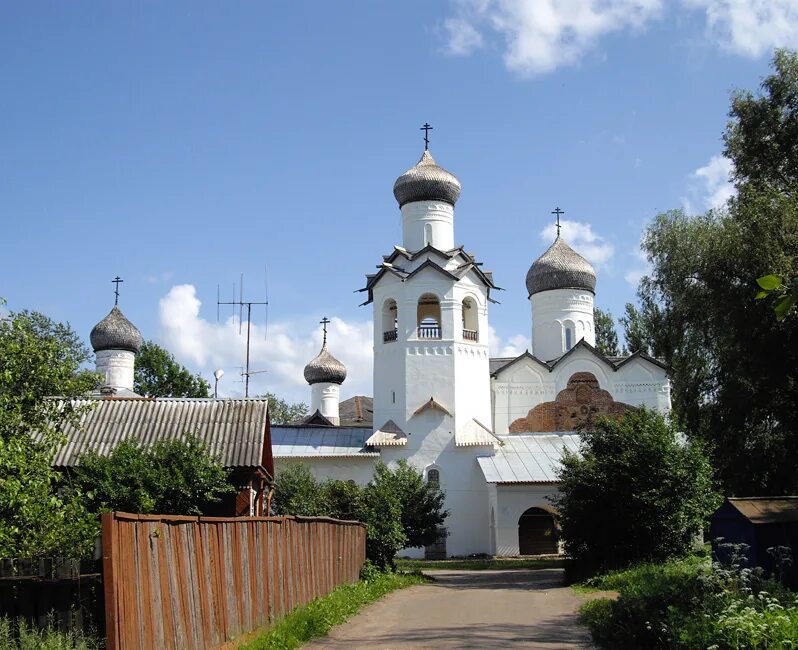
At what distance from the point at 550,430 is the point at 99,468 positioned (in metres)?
23.5

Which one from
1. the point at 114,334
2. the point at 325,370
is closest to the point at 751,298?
the point at 325,370

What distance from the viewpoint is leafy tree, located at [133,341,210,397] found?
179 feet

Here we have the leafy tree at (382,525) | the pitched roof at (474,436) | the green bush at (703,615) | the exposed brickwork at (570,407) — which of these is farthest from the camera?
the exposed brickwork at (570,407)

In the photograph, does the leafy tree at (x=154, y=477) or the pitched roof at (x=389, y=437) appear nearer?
the leafy tree at (x=154, y=477)

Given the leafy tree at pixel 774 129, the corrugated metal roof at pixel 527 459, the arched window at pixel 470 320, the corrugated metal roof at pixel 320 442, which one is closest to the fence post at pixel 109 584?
the leafy tree at pixel 774 129

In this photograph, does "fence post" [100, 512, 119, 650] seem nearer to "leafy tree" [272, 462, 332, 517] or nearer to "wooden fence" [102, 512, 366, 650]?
"wooden fence" [102, 512, 366, 650]

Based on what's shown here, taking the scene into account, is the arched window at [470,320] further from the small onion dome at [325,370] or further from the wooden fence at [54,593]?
the wooden fence at [54,593]

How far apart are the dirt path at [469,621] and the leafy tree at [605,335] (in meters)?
29.5

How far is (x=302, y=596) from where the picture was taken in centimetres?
1300

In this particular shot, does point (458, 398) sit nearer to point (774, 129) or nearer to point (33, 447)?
point (774, 129)

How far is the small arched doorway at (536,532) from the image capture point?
3139cm

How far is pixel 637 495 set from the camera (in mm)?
19203

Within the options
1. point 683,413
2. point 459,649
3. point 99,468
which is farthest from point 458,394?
point 459,649

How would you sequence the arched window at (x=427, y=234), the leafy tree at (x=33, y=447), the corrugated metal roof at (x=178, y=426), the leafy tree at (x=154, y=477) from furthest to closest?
the arched window at (x=427, y=234) < the corrugated metal roof at (x=178, y=426) < the leafy tree at (x=154, y=477) < the leafy tree at (x=33, y=447)
